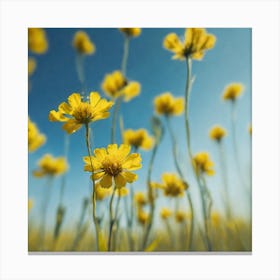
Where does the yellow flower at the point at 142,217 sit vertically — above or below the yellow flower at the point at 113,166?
below

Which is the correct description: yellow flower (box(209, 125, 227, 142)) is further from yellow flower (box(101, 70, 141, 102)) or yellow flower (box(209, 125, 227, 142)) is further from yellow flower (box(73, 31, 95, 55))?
yellow flower (box(73, 31, 95, 55))

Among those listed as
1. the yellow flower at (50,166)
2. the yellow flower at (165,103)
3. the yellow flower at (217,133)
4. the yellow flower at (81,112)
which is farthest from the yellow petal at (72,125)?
the yellow flower at (217,133)

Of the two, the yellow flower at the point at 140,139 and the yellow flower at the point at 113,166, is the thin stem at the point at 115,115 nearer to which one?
the yellow flower at the point at 140,139

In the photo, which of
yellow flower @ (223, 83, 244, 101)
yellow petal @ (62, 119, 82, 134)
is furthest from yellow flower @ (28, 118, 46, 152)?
yellow flower @ (223, 83, 244, 101)

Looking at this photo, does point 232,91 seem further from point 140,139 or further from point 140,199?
point 140,199

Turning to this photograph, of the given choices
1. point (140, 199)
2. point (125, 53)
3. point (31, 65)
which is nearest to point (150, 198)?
point (140, 199)
